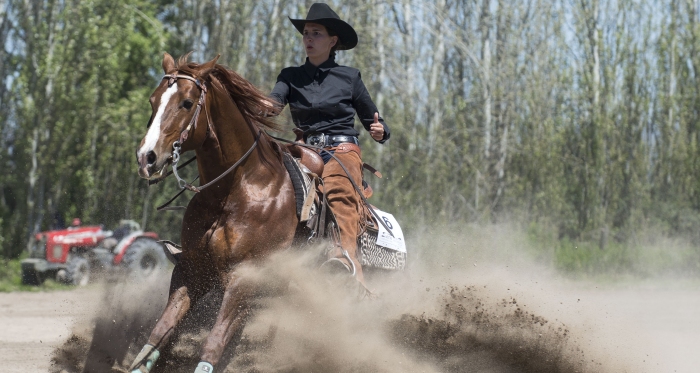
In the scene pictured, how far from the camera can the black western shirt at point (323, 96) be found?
21.4 ft

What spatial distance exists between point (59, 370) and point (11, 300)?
357 inches

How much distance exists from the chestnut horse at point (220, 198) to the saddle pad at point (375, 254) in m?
1.29

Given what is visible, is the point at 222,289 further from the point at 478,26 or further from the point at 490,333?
the point at 478,26

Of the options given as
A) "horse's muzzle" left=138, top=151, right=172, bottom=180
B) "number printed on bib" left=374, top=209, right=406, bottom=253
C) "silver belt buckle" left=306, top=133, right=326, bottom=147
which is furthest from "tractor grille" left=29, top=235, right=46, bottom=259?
"horse's muzzle" left=138, top=151, right=172, bottom=180

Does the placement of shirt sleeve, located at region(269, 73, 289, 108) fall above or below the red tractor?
above

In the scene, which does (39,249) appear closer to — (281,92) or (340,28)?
(281,92)

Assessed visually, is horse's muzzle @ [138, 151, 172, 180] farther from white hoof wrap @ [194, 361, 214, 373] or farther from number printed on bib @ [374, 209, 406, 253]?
number printed on bib @ [374, 209, 406, 253]

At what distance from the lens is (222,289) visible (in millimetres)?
5441

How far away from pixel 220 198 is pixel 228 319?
2.69 feet

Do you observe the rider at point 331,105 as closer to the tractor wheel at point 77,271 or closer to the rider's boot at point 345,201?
the rider's boot at point 345,201

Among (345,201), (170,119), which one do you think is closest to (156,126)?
(170,119)

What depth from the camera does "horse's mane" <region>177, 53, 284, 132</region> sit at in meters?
5.59

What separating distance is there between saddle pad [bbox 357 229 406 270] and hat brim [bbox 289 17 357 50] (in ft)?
5.25

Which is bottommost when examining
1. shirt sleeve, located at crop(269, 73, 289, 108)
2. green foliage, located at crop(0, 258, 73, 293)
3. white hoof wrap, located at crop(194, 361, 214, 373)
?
green foliage, located at crop(0, 258, 73, 293)
